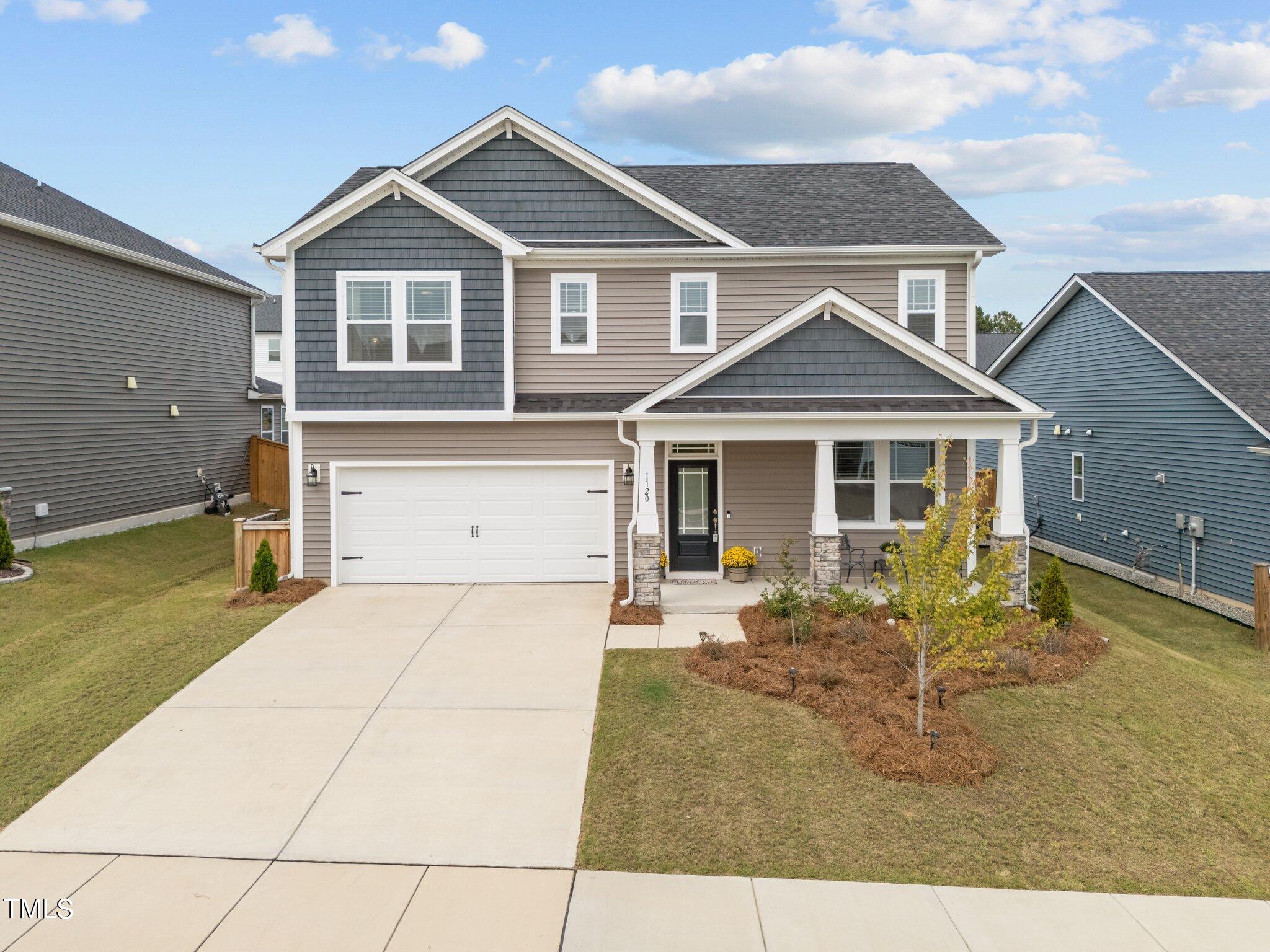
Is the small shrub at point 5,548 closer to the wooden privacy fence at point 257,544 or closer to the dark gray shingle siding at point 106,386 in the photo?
the dark gray shingle siding at point 106,386

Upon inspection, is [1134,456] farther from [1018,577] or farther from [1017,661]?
[1017,661]

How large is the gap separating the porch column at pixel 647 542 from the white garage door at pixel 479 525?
196 centimetres

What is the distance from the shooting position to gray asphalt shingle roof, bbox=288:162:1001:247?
1495 cm

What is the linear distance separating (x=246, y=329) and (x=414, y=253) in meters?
13.3

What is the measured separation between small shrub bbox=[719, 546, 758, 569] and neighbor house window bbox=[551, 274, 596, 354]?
173 inches

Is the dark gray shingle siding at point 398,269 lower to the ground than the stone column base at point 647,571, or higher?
higher

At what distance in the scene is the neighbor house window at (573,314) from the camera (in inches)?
585

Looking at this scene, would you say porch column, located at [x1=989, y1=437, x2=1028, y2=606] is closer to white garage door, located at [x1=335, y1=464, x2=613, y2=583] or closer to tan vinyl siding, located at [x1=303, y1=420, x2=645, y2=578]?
tan vinyl siding, located at [x1=303, y1=420, x2=645, y2=578]

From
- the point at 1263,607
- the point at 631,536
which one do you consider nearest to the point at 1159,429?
the point at 1263,607

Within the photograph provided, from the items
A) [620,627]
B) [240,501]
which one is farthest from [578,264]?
[240,501]

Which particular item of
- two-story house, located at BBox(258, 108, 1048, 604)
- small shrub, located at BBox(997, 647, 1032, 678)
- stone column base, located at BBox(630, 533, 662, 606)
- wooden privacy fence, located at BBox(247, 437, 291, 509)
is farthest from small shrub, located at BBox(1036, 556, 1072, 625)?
wooden privacy fence, located at BBox(247, 437, 291, 509)

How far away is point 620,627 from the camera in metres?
11.9

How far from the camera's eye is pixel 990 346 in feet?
120

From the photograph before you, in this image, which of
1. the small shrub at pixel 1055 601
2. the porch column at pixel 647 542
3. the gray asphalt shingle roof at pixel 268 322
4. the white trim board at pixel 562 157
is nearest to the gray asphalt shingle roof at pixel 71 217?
the white trim board at pixel 562 157
